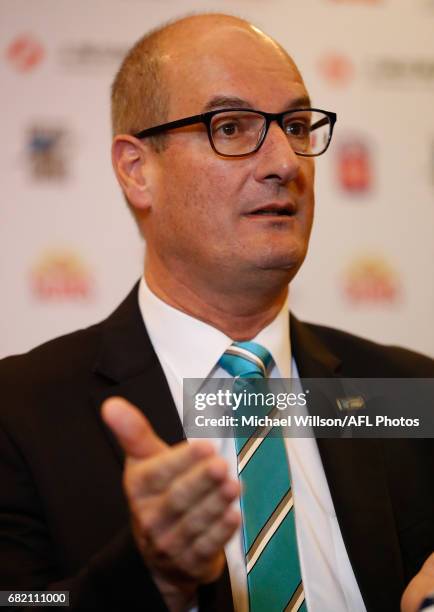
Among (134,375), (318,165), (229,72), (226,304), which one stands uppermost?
(318,165)

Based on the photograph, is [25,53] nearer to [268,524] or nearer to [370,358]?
[370,358]

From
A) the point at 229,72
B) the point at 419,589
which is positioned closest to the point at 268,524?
the point at 419,589

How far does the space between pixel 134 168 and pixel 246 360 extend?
0.49 meters

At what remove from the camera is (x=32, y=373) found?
1521 mm

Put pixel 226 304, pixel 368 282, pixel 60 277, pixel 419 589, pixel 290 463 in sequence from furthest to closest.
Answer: pixel 368 282 < pixel 60 277 < pixel 226 304 < pixel 290 463 < pixel 419 589

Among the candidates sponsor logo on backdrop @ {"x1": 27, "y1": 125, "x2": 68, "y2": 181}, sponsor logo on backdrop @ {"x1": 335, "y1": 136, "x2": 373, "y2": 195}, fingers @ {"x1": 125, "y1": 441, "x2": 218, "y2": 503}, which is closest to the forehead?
sponsor logo on backdrop @ {"x1": 27, "y1": 125, "x2": 68, "y2": 181}

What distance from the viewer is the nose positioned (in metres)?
1.49

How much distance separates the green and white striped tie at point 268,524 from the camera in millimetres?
Result: 1308

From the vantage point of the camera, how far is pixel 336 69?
7.68 ft

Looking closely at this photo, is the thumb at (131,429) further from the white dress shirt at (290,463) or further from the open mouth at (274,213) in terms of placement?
the open mouth at (274,213)

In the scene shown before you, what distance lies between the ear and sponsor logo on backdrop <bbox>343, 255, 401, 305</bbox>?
0.82 metres

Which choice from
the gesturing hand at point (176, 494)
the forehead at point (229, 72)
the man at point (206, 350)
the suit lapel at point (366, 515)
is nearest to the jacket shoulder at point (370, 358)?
the man at point (206, 350)

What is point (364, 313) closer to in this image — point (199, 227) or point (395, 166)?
point (395, 166)

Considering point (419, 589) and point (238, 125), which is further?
point (238, 125)
